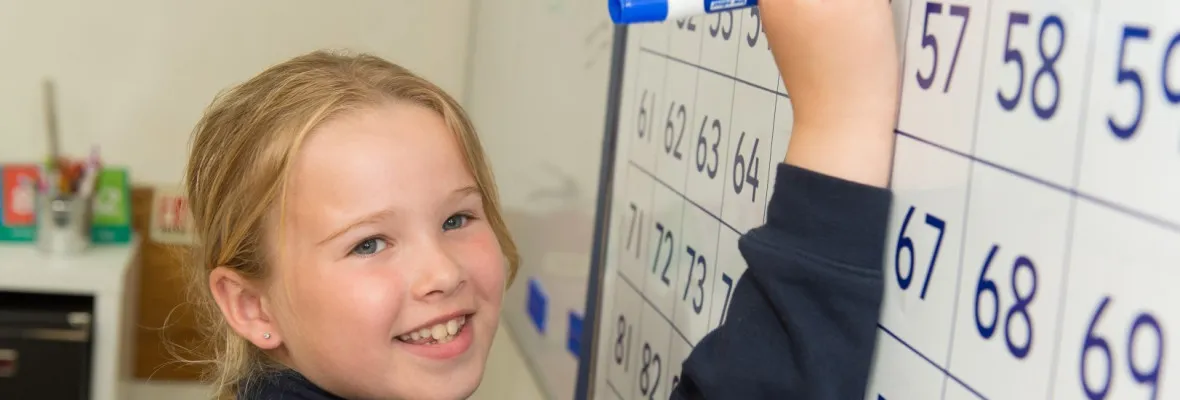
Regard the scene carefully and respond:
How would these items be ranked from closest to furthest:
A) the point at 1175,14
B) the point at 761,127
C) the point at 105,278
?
1. the point at 1175,14
2. the point at 761,127
3. the point at 105,278

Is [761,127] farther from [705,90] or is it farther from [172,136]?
[172,136]

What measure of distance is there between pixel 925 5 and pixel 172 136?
6.43ft

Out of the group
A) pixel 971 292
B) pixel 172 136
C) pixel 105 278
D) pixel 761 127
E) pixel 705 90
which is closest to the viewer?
pixel 971 292

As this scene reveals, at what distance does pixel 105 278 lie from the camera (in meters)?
1.90

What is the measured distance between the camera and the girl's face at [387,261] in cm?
79

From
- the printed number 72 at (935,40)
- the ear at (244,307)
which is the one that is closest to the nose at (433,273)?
the ear at (244,307)

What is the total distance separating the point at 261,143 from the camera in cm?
86

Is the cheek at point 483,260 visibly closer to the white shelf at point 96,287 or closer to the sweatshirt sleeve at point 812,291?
the sweatshirt sleeve at point 812,291

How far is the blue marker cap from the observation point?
605mm

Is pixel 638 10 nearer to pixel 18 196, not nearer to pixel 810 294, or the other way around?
pixel 810 294

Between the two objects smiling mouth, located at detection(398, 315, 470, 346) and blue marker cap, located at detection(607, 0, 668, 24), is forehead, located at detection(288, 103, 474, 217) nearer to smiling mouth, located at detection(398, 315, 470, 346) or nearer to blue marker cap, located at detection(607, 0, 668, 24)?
smiling mouth, located at detection(398, 315, 470, 346)

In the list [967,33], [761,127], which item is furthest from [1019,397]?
[761,127]

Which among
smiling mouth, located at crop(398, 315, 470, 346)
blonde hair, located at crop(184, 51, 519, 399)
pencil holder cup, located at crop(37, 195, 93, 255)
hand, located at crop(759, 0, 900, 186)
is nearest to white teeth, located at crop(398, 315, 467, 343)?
smiling mouth, located at crop(398, 315, 470, 346)

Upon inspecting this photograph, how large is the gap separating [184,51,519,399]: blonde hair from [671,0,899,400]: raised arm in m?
0.33
